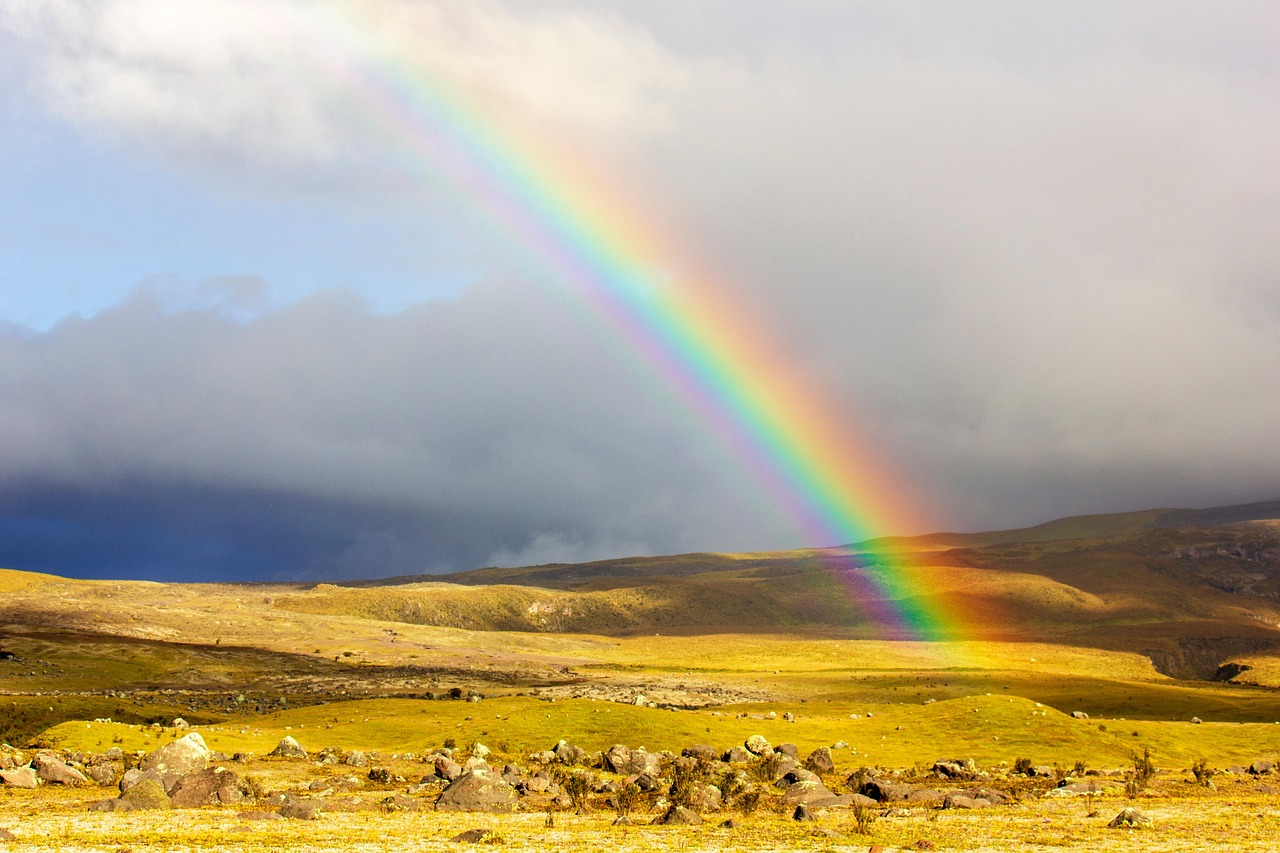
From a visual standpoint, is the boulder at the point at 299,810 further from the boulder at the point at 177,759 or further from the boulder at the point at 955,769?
the boulder at the point at 955,769

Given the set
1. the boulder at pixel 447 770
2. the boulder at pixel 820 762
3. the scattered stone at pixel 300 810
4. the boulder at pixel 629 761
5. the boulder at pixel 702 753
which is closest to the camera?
the scattered stone at pixel 300 810

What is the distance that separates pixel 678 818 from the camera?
97.2 feet

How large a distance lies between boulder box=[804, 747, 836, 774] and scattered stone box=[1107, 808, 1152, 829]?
50.3 feet

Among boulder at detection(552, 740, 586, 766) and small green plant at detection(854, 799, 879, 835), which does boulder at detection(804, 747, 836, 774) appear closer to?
boulder at detection(552, 740, 586, 766)

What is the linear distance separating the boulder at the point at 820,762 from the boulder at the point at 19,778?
99.1 feet

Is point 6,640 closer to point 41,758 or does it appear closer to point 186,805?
point 41,758

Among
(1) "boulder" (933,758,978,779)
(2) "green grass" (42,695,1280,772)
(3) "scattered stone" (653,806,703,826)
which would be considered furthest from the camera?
(2) "green grass" (42,695,1280,772)

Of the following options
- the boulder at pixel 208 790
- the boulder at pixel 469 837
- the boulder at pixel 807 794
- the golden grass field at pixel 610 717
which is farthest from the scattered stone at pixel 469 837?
the boulder at pixel 807 794

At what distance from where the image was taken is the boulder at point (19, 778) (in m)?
36.2

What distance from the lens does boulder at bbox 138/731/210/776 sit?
36.8 meters

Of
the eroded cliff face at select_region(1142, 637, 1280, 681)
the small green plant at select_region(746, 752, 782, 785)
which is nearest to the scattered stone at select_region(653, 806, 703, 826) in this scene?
the small green plant at select_region(746, 752, 782, 785)

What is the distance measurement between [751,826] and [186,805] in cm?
1856

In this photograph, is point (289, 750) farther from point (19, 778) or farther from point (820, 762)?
point (820, 762)

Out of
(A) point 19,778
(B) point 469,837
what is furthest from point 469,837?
(A) point 19,778
